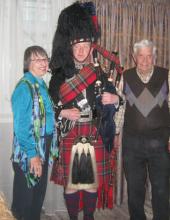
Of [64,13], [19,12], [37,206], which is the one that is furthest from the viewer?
[19,12]

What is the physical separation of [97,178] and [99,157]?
0.15 meters

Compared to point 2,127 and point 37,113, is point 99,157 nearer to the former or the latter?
point 37,113

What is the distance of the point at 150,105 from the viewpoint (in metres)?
2.54

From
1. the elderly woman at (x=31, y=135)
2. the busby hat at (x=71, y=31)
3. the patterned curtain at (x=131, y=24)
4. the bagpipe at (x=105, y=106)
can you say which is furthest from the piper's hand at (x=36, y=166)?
the patterned curtain at (x=131, y=24)

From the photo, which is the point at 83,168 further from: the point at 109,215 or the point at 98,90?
the point at 109,215

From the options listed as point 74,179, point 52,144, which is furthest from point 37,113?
point 74,179

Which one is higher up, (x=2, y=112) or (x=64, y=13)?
(x=64, y=13)

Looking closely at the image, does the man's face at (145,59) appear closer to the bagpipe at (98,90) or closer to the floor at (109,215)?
the bagpipe at (98,90)

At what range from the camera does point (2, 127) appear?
11.2 ft

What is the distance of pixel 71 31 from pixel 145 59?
0.58 m

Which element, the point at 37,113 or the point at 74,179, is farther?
the point at 74,179

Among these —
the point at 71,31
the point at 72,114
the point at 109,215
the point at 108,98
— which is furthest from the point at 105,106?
the point at 109,215

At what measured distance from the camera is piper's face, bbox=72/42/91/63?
2.43 metres

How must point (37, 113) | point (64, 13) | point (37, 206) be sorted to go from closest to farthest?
point (37, 113)
point (37, 206)
point (64, 13)
